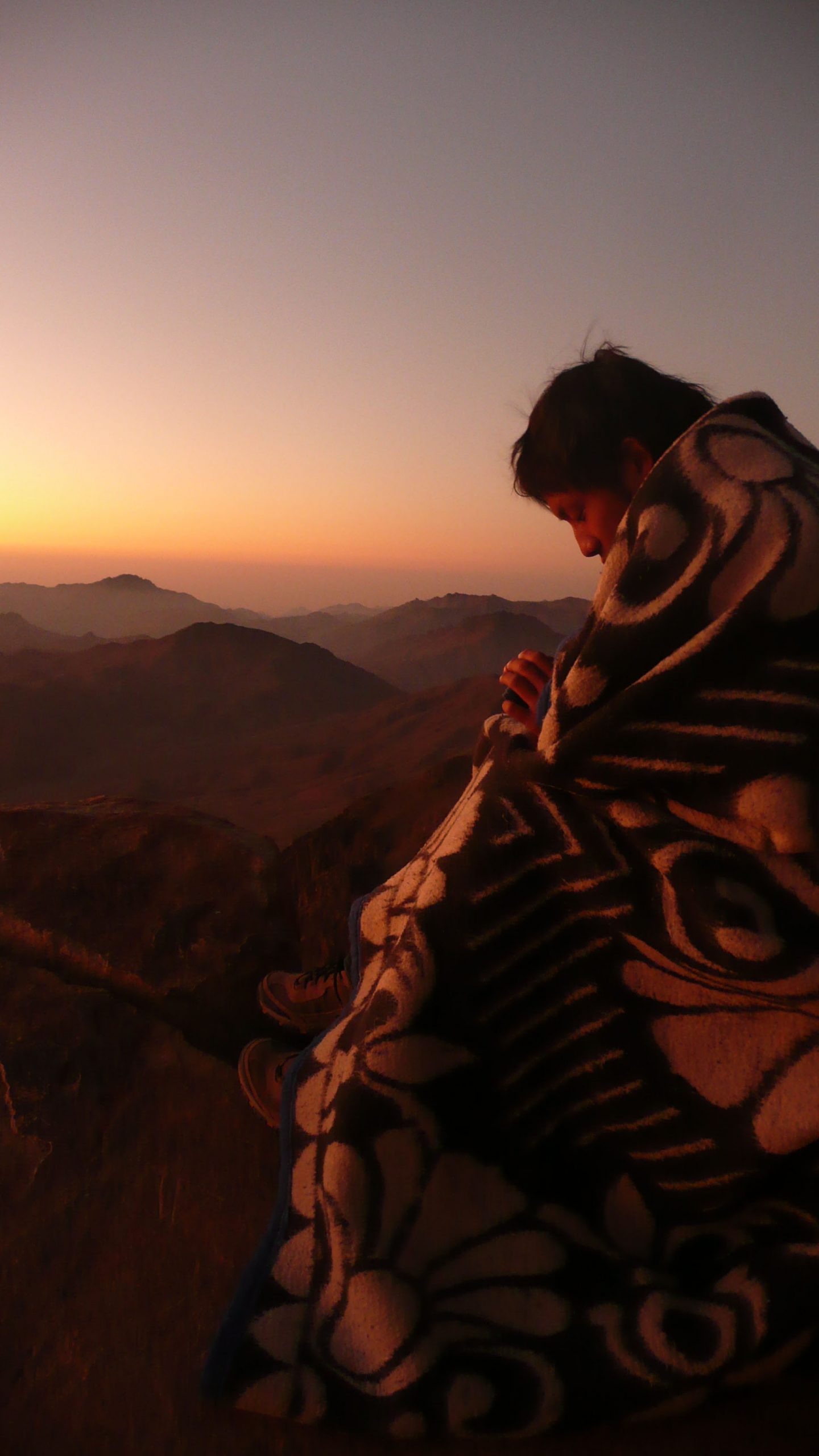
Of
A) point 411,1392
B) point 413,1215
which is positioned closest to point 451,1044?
point 413,1215

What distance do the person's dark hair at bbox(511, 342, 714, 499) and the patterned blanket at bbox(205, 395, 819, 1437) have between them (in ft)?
1.20

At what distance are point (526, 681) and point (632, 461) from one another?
17.2 inches

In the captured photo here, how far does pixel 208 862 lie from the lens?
89.8 inches

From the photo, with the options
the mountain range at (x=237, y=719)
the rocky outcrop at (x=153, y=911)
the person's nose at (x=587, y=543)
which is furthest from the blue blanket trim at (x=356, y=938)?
the mountain range at (x=237, y=719)

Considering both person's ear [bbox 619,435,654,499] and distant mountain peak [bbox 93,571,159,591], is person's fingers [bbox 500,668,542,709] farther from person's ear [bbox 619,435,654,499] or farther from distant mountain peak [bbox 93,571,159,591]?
distant mountain peak [bbox 93,571,159,591]

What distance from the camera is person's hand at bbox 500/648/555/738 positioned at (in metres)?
1.34

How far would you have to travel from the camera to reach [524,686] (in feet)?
4.45

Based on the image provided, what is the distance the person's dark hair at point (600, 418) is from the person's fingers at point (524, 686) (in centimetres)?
37

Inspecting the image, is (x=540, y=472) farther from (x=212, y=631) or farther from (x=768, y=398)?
(x=212, y=631)

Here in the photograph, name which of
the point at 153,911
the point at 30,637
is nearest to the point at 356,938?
the point at 153,911

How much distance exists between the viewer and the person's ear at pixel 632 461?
131 cm

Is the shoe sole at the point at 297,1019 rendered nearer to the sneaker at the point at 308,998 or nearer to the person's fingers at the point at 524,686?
the sneaker at the point at 308,998

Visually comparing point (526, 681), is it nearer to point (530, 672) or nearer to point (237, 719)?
point (530, 672)

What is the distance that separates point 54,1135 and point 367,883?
3.52 feet
